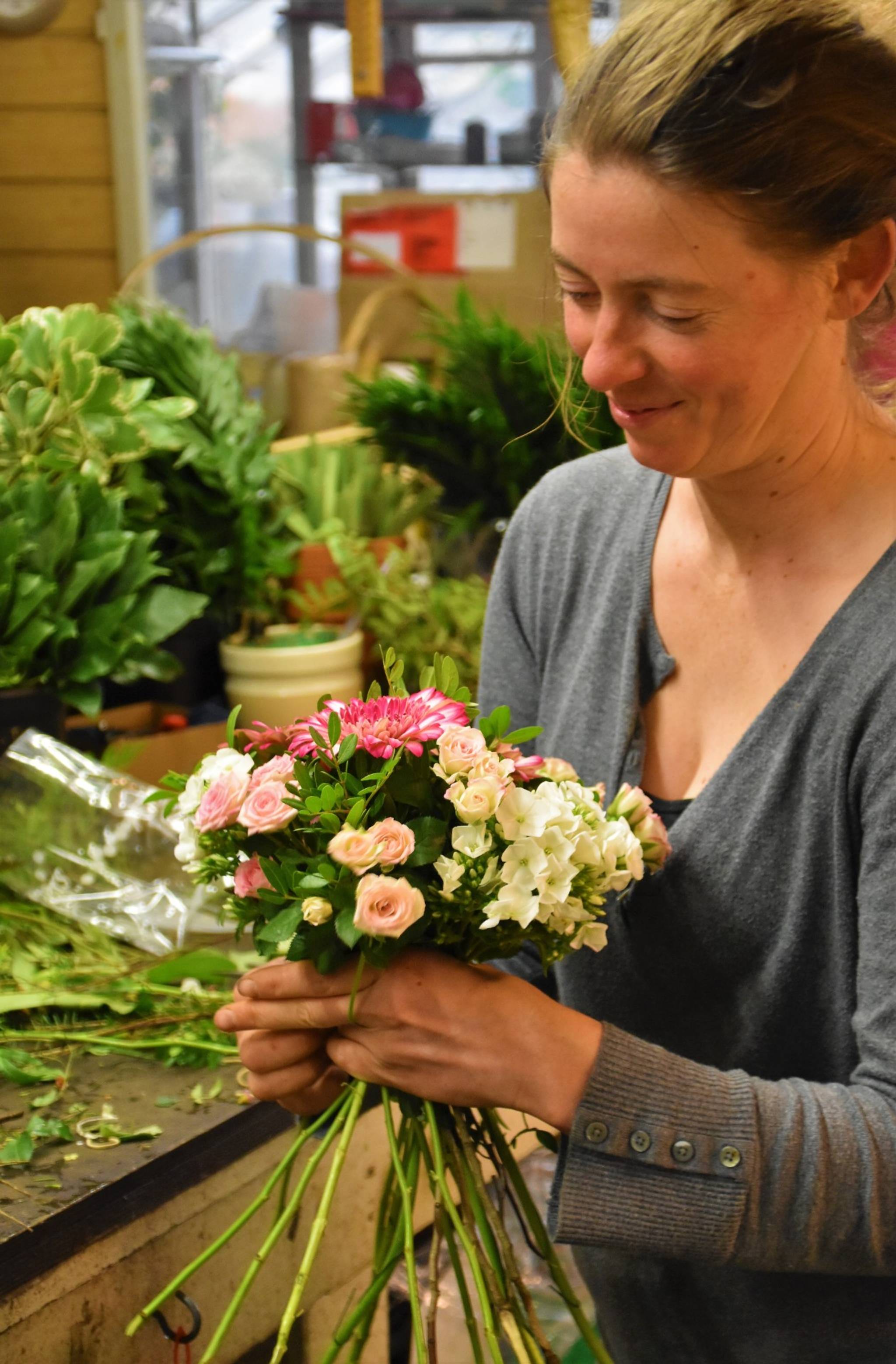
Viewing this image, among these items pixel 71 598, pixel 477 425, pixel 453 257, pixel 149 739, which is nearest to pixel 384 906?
pixel 71 598

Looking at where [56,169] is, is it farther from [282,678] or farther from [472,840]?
[472,840]

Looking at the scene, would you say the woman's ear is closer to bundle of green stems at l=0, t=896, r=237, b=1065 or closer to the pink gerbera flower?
the pink gerbera flower

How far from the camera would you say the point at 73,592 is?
58.9 inches

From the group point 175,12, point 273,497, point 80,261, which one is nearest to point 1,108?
point 80,261

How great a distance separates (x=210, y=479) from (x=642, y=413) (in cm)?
101

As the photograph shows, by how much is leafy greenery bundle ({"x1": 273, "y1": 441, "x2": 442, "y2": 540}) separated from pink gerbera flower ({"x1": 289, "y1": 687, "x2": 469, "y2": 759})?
1.08 metres

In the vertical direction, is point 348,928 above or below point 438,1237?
above

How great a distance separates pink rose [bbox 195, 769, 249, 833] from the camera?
0.90 meters

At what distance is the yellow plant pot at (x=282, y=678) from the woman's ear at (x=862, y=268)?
948 mm

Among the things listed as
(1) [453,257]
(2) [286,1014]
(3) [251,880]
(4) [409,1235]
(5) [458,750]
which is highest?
(1) [453,257]

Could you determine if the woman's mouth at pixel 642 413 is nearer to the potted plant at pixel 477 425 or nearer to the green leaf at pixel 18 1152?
the green leaf at pixel 18 1152

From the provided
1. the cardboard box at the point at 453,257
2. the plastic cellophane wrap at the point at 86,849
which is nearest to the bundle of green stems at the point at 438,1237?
the plastic cellophane wrap at the point at 86,849

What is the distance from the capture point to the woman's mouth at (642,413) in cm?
93

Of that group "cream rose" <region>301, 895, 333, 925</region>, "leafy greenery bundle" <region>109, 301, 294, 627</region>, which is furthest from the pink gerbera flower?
"leafy greenery bundle" <region>109, 301, 294, 627</region>
